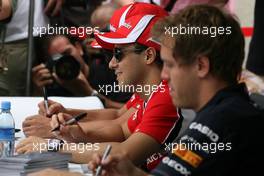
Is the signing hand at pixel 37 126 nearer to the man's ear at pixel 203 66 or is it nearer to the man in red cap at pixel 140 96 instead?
the man in red cap at pixel 140 96

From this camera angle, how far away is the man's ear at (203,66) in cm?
254

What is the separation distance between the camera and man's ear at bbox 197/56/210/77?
2761mm

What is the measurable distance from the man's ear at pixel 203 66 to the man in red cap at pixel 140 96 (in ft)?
2.16

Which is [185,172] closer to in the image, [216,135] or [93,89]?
[216,135]

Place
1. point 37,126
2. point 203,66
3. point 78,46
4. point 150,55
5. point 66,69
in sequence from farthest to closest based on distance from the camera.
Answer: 1. point 78,46
2. point 66,69
3. point 37,126
4. point 150,55
5. point 203,66

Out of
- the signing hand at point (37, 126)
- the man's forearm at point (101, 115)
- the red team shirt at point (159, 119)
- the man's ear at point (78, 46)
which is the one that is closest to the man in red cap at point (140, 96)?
the red team shirt at point (159, 119)

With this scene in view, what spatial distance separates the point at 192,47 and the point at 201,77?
0.10 m

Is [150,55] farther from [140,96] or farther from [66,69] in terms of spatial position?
[66,69]

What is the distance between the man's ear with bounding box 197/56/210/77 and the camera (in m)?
2.54

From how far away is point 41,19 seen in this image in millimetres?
5824

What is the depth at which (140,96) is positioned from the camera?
11.6 ft

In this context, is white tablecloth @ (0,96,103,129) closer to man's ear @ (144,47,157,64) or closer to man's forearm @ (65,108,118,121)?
man's forearm @ (65,108,118,121)

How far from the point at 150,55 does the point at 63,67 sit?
2010 mm

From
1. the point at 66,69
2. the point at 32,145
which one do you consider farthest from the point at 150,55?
the point at 66,69
